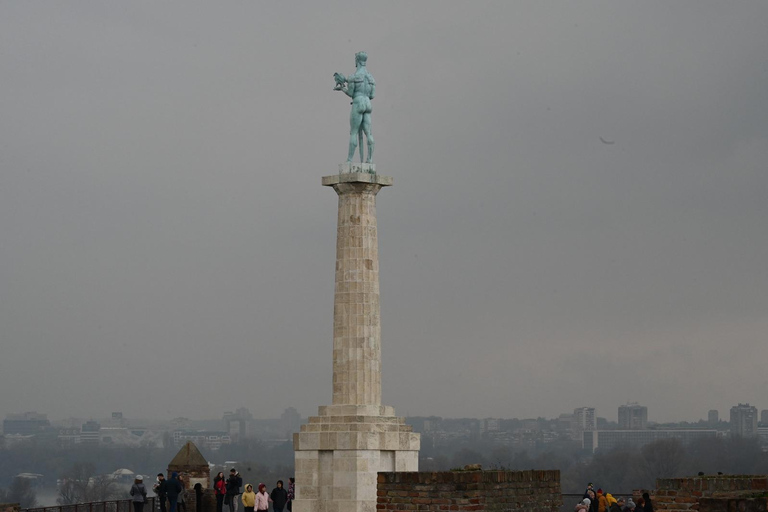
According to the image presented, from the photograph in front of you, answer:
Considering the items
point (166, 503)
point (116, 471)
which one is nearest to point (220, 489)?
point (166, 503)

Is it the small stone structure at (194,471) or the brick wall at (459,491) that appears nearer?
the brick wall at (459,491)

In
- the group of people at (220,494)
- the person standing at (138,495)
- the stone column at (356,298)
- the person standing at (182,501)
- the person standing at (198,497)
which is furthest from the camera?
the person standing at (198,497)

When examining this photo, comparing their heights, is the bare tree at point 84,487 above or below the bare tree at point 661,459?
below

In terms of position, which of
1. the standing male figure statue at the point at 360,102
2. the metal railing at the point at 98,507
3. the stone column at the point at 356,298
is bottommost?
the metal railing at the point at 98,507

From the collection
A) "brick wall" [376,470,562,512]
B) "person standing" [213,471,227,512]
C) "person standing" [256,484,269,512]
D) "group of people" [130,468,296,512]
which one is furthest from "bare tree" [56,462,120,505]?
"brick wall" [376,470,562,512]

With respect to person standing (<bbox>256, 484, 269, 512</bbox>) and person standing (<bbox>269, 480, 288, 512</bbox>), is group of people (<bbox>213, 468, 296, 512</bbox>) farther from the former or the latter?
person standing (<bbox>256, 484, 269, 512</bbox>)

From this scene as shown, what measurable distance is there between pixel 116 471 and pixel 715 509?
141749 mm

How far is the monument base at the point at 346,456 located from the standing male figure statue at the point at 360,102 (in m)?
7.28

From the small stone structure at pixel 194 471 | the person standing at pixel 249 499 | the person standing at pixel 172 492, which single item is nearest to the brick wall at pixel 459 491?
the person standing at pixel 172 492

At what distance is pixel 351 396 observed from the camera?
130ft

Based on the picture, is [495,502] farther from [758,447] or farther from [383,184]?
[758,447]

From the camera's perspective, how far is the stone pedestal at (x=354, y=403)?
38.4 m

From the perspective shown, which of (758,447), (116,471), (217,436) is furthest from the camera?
(217,436)

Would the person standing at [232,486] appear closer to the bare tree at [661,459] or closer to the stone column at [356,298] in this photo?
the stone column at [356,298]
